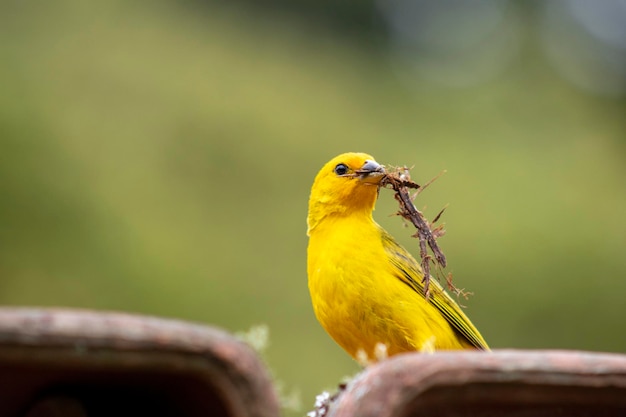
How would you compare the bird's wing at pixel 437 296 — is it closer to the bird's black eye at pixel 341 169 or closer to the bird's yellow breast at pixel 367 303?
the bird's yellow breast at pixel 367 303

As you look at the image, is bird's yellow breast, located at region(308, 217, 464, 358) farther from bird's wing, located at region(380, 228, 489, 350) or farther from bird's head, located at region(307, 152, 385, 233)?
bird's head, located at region(307, 152, 385, 233)

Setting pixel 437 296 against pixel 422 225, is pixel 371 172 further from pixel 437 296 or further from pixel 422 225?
pixel 422 225

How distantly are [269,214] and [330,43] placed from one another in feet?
9.64

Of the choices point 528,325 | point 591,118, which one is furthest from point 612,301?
point 591,118

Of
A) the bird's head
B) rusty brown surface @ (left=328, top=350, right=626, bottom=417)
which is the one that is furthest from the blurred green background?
rusty brown surface @ (left=328, top=350, right=626, bottom=417)

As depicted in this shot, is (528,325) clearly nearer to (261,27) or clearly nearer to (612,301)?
(612,301)

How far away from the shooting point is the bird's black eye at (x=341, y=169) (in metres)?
2.95

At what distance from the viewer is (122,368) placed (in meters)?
0.93

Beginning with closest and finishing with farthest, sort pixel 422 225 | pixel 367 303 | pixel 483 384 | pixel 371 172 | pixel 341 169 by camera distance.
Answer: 1. pixel 483 384
2. pixel 422 225
3. pixel 367 303
4. pixel 371 172
5. pixel 341 169

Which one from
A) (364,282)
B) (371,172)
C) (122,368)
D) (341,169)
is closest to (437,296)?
(364,282)

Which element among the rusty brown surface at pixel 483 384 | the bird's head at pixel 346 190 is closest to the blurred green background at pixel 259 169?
the bird's head at pixel 346 190

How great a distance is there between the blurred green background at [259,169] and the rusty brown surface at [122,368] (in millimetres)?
3300

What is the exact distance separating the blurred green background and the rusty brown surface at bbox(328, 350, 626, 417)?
327 centimetres

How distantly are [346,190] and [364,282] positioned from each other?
0.47 metres
